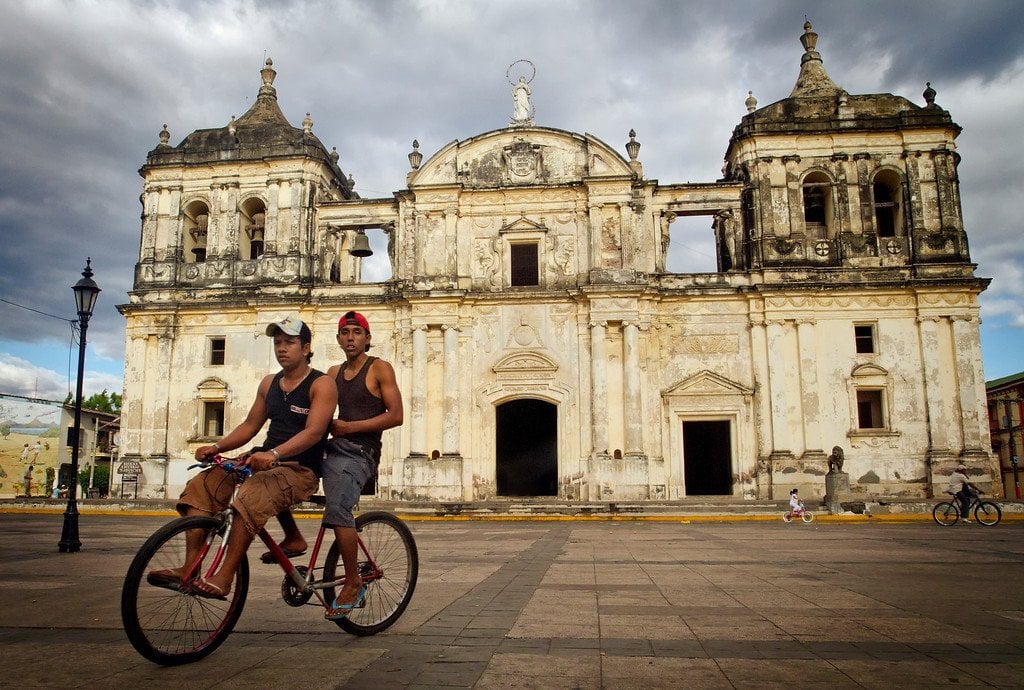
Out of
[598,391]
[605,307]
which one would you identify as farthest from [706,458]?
[605,307]

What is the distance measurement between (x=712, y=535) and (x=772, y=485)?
10198mm

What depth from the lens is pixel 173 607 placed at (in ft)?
13.6

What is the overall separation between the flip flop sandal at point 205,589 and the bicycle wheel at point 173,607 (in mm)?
42

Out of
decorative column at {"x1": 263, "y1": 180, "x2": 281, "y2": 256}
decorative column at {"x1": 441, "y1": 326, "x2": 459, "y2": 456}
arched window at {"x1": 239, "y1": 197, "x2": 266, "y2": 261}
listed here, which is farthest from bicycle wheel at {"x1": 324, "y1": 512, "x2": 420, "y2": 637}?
arched window at {"x1": 239, "y1": 197, "x2": 266, "y2": 261}

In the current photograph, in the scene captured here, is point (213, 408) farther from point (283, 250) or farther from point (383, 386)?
point (383, 386)

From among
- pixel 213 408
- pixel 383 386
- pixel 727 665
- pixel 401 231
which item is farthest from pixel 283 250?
pixel 727 665

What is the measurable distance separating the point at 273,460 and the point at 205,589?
0.77 metres

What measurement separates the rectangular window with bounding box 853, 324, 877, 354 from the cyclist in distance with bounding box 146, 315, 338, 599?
23695 millimetres

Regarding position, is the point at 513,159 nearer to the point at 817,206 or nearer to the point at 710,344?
the point at 710,344

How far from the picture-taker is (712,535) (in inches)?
578

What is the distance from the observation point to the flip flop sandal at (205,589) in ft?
13.6

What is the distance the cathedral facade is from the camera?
24344mm

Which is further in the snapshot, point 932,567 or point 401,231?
point 401,231

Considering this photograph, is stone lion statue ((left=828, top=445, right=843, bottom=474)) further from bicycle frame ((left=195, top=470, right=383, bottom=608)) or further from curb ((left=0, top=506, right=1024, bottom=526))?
bicycle frame ((left=195, top=470, right=383, bottom=608))
